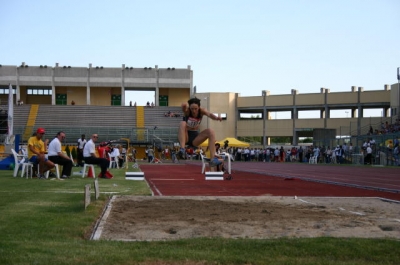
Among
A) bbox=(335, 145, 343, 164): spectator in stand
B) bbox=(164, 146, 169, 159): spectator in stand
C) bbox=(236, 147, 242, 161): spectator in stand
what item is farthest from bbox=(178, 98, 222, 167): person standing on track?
bbox=(236, 147, 242, 161): spectator in stand

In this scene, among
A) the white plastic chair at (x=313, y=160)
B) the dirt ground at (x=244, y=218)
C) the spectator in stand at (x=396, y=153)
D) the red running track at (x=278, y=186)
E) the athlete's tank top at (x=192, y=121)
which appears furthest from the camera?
the white plastic chair at (x=313, y=160)

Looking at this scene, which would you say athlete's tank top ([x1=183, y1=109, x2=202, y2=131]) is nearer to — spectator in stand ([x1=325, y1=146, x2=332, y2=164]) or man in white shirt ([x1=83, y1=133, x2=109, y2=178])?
man in white shirt ([x1=83, y1=133, x2=109, y2=178])

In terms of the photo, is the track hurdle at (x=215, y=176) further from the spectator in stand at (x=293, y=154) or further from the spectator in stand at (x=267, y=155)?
the spectator in stand at (x=267, y=155)

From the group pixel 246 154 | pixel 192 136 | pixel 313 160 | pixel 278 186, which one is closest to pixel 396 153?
pixel 313 160

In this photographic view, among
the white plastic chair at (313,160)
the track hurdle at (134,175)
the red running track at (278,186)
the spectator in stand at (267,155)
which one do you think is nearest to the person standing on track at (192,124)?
the red running track at (278,186)

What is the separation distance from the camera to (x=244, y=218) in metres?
7.91

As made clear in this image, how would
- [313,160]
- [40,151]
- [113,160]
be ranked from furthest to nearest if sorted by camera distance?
[313,160]
[113,160]
[40,151]

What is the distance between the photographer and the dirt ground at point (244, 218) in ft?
21.9

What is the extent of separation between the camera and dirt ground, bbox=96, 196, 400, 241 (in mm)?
6684

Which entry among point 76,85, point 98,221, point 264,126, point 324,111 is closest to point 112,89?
point 76,85

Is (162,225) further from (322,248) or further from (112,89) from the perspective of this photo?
(112,89)

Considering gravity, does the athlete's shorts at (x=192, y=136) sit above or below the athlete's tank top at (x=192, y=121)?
below

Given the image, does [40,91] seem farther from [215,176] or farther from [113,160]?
[215,176]

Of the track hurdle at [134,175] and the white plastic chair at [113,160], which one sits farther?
the white plastic chair at [113,160]
